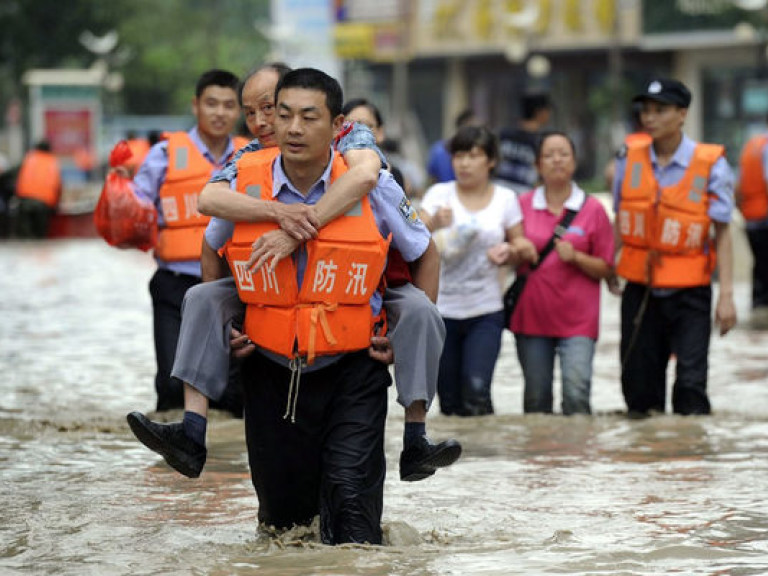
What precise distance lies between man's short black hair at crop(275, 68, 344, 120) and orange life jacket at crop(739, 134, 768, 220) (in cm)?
1068

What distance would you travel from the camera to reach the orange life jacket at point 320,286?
→ 18.5ft

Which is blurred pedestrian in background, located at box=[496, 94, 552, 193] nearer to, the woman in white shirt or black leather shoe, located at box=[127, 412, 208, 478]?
the woman in white shirt

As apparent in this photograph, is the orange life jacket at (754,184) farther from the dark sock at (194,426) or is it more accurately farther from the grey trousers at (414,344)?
the dark sock at (194,426)

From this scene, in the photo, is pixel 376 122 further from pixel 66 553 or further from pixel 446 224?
pixel 66 553

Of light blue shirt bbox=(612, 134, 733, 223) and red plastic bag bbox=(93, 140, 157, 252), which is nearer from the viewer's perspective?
red plastic bag bbox=(93, 140, 157, 252)

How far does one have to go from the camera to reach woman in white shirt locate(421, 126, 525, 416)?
9266 millimetres

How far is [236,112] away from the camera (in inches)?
359

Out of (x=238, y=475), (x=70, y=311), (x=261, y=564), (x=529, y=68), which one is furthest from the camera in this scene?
(x=529, y=68)

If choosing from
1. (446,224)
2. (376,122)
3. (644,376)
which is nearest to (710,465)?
(644,376)

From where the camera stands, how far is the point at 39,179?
29109mm

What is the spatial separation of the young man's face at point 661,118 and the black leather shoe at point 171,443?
13.8 feet

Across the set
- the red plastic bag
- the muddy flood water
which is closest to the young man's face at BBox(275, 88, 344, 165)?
the muddy flood water

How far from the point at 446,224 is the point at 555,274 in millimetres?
685

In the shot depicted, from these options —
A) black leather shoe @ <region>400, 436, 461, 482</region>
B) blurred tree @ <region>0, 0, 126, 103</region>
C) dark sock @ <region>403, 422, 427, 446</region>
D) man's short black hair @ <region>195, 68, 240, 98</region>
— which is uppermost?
blurred tree @ <region>0, 0, 126, 103</region>
